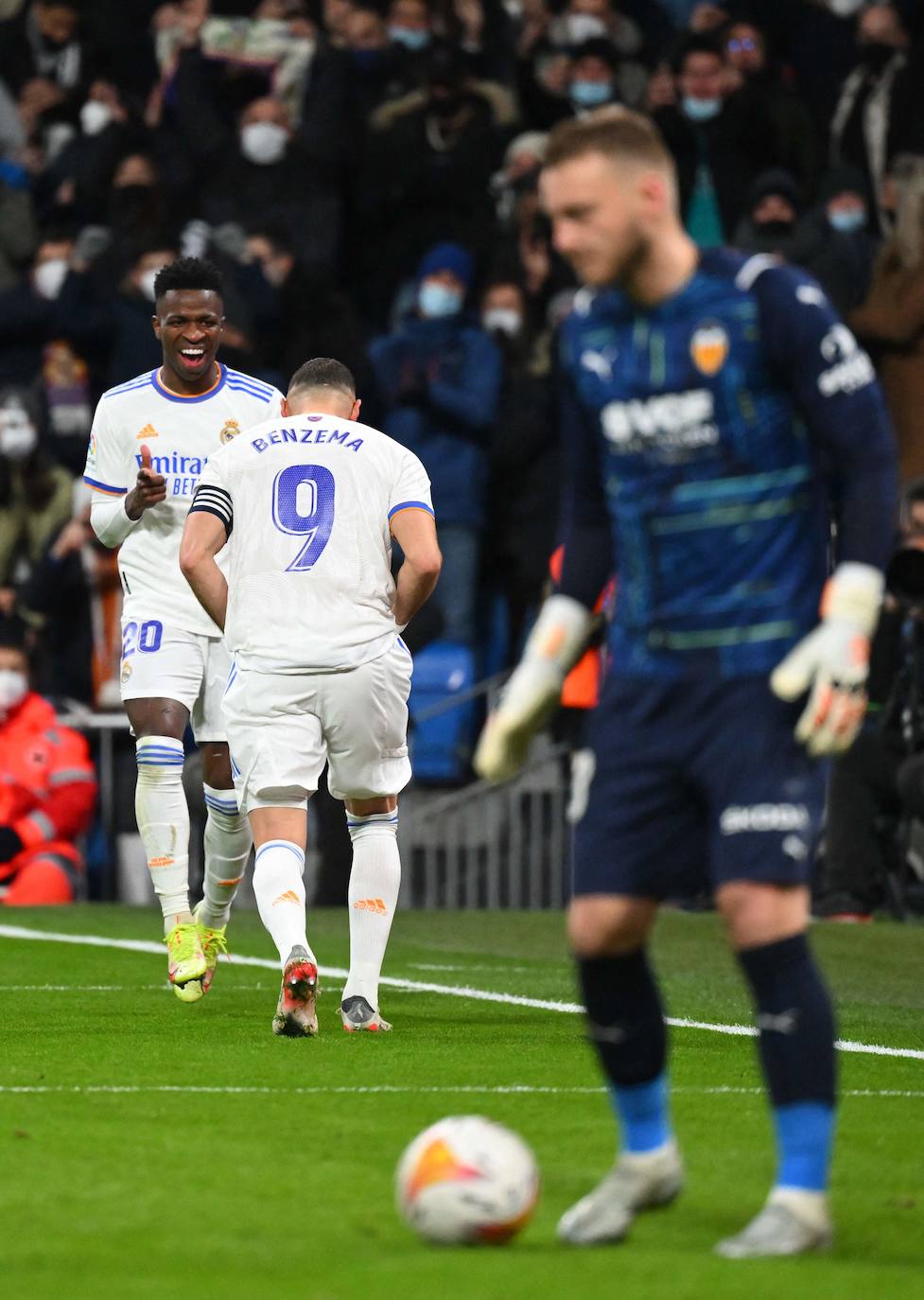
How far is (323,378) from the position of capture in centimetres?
869

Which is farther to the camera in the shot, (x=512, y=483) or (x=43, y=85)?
(x=43, y=85)

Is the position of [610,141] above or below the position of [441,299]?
below

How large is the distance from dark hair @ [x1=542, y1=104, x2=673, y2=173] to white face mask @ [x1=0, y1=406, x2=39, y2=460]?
1240cm

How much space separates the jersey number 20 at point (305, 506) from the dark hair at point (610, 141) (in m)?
3.57

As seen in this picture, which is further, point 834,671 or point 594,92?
A: point 594,92

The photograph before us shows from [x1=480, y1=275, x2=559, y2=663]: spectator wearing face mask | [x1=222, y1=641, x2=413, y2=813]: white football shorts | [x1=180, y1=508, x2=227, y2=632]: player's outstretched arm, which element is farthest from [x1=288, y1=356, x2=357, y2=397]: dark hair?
[x1=480, y1=275, x2=559, y2=663]: spectator wearing face mask

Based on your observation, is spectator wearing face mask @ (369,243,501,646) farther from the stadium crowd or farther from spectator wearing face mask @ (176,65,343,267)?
spectator wearing face mask @ (176,65,343,267)

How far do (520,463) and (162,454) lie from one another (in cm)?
686

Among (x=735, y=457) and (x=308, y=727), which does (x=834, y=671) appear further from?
(x=308, y=727)

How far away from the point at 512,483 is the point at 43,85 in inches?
219

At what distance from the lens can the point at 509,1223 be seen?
4.83 metres

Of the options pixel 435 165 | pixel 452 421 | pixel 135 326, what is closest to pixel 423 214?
pixel 435 165

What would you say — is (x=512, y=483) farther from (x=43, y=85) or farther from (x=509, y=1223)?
(x=509, y=1223)

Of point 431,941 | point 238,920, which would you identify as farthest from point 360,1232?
point 238,920
